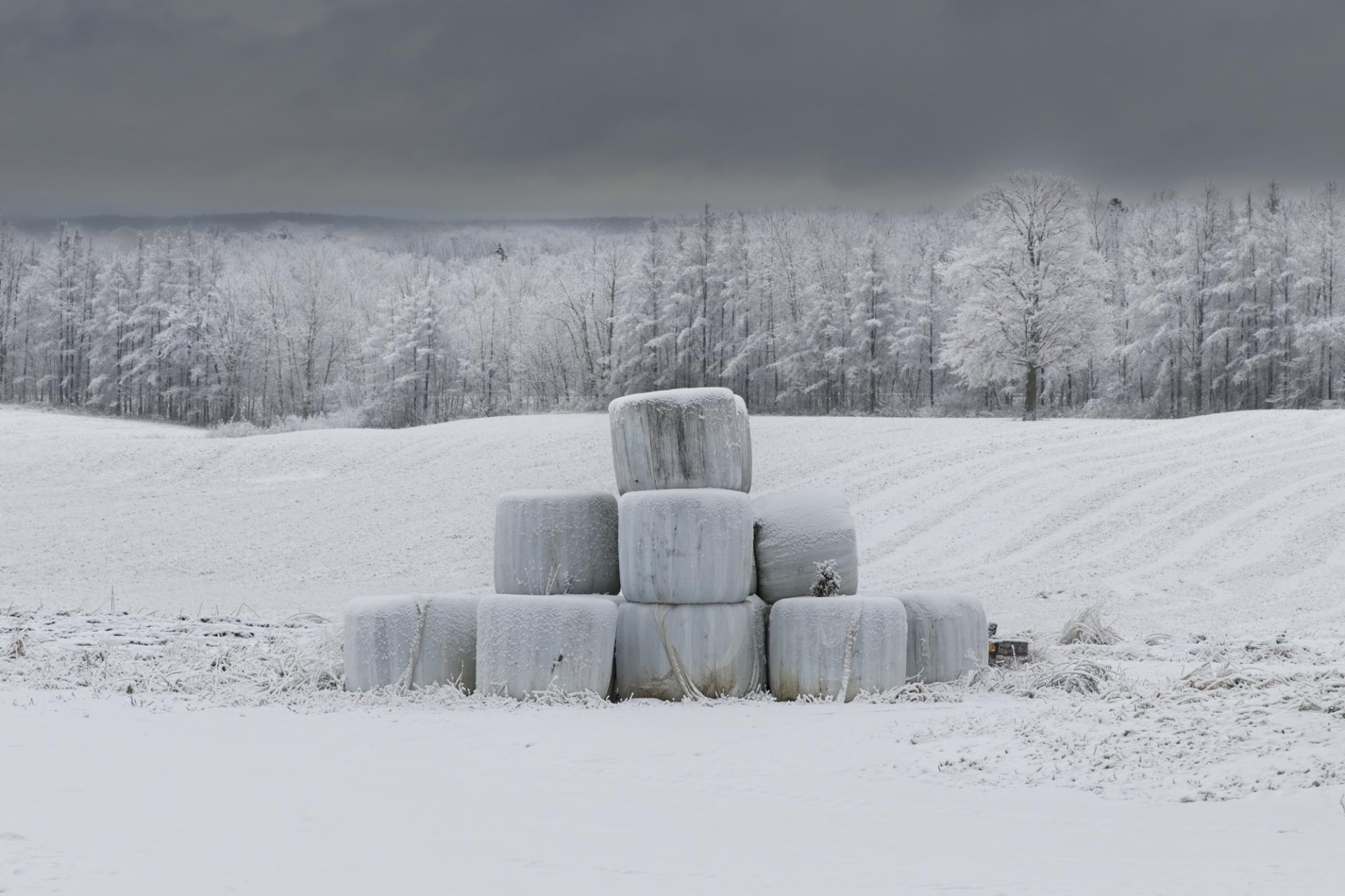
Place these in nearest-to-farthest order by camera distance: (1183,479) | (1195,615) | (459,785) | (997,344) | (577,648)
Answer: (459,785) < (577,648) < (1195,615) < (1183,479) < (997,344)

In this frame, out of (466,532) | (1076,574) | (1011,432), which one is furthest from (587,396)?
(1076,574)

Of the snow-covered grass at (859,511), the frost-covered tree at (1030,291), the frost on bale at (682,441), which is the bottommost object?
the snow-covered grass at (859,511)

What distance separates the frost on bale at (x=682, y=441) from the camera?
8828 millimetres

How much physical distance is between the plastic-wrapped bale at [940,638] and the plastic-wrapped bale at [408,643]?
315 centimetres

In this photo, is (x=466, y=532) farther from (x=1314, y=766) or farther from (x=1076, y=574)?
(x=1314, y=766)

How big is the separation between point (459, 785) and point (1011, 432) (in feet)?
70.7

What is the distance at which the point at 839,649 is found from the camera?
8523 millimetres

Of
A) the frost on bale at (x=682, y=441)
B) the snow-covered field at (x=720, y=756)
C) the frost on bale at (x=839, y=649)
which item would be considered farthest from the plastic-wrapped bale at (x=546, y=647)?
Result: the frost on bale at (x=839, y=649)

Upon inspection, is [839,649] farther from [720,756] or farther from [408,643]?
[408,643]

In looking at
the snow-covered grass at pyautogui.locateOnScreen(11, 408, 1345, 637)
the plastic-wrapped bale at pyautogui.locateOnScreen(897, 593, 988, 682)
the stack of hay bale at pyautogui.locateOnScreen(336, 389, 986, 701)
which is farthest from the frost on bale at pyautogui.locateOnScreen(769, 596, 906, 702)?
the snow-covered grass at pyautogui.locateOnScreen(11, 408, 1345, 637)

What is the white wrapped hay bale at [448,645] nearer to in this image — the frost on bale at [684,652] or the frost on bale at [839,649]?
the frost on bale at [684,652]

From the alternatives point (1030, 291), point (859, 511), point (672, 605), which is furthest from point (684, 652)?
point (1030, 291)

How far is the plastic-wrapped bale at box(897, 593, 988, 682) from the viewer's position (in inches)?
357

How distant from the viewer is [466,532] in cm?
2042
